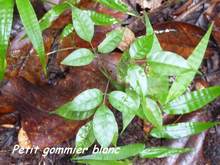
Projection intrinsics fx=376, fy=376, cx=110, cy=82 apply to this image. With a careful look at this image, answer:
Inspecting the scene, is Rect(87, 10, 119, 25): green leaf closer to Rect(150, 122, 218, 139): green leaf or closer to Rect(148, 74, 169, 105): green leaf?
Rect(148, 74, 169, 105): green leaf

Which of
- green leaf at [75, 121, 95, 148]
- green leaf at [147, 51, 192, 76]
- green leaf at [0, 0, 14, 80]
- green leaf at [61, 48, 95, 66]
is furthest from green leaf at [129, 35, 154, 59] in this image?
green leaf at [0, 0, 14, 80]

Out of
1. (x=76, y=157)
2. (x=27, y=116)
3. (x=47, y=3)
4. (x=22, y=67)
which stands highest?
(x=47, y=3)

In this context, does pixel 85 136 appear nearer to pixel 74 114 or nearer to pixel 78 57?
pixel 74 114

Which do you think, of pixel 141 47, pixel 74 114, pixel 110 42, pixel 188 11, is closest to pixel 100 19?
pixel 110 42

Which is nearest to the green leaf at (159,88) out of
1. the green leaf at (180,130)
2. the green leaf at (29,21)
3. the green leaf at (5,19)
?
the green leaf at (180,130)

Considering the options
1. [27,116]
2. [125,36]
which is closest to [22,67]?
[27,116]

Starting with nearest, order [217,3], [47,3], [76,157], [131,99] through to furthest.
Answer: [131,99] → [76,157] → [47,3] → [217,3]

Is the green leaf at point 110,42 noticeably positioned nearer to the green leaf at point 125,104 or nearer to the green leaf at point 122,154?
the green leaf at point 125,104

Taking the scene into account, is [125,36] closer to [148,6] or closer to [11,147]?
[148,6]
